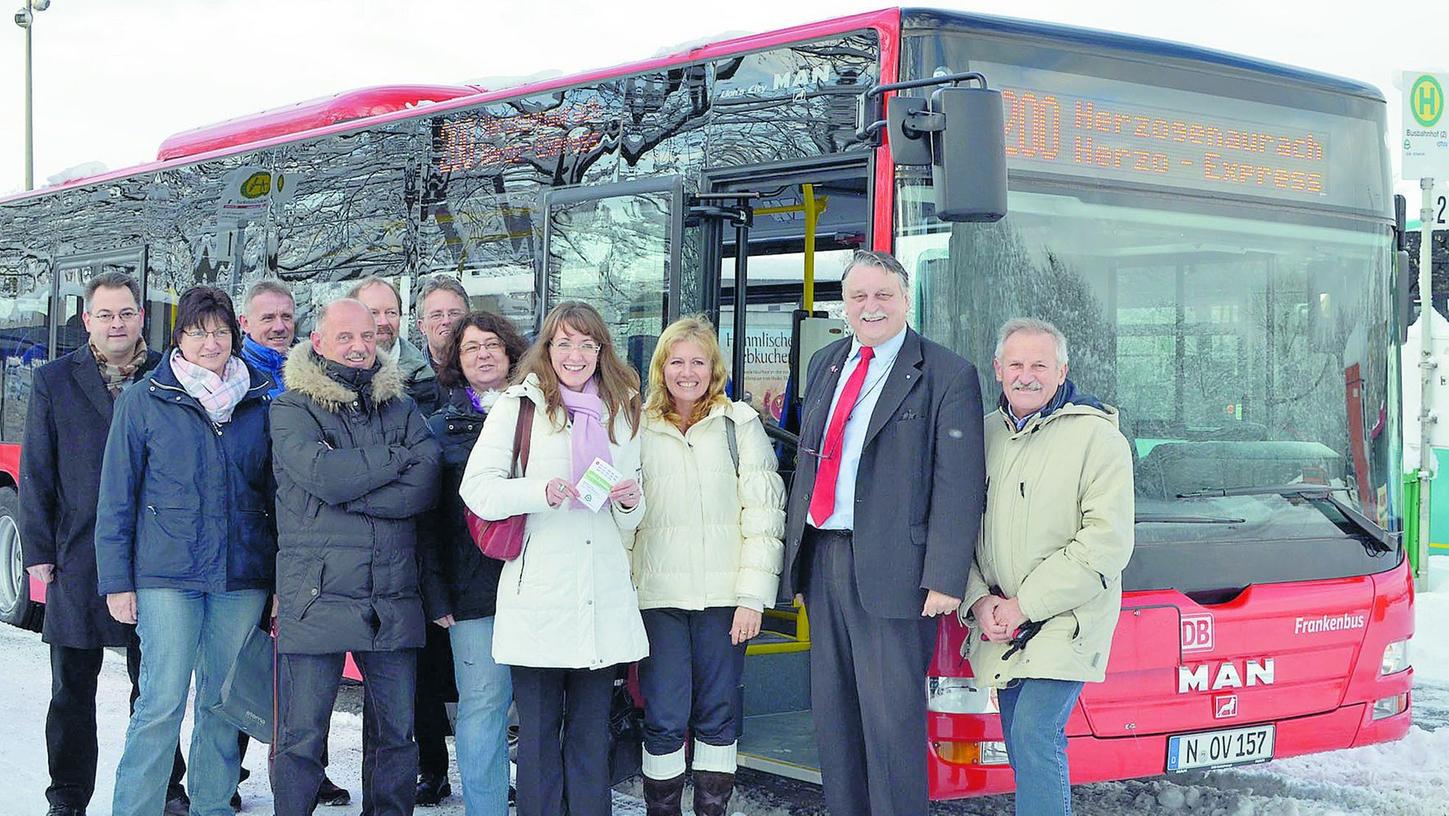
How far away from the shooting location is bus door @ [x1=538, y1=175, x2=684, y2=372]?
18.9 feet

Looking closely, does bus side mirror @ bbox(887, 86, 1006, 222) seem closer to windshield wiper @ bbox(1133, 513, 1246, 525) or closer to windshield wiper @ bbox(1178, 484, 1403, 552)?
windshield wiper @ bbox(1133, 513, 1246, 525)

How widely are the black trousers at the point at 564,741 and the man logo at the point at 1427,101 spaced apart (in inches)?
326

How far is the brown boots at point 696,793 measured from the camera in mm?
4992

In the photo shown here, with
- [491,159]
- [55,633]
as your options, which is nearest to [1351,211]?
[491,159]

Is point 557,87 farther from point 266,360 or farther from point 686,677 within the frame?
point 686,677

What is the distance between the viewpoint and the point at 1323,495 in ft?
17.8

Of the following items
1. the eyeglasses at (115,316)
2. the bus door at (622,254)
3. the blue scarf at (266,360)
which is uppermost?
the bus door at (622,254)

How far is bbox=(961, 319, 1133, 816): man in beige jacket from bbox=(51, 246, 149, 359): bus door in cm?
645

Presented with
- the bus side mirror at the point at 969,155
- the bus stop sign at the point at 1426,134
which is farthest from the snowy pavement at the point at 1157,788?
the bus stop sign at the point at 1426,134

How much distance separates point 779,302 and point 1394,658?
2.82 m

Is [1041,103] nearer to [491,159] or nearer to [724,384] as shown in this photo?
[724,384]

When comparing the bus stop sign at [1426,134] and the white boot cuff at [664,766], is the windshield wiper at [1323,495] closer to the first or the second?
the white boot cuff at [664,766]

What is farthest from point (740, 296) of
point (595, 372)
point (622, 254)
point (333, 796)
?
point (333, 796)

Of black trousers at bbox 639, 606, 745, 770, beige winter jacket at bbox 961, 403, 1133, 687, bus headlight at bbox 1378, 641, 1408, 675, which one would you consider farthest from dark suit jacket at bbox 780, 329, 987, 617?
bus headlight at bbox 1378, 641, 1408, 675
